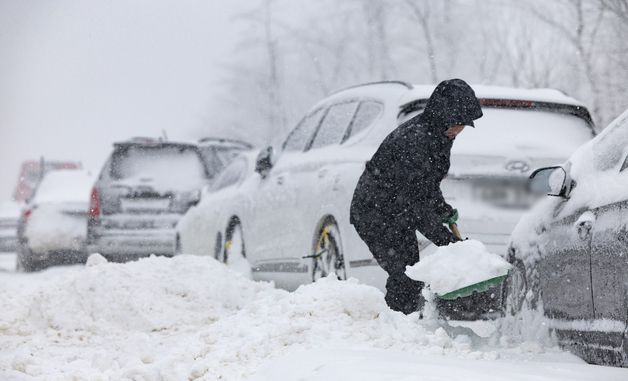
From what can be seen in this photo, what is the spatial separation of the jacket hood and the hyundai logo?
583 millimetres

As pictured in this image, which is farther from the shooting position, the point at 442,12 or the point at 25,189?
the point at 442,12

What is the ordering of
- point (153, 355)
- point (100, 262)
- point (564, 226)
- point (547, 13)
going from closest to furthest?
point (564, 226)
point (153, 355)
point (100, 262)
point (547, 13)

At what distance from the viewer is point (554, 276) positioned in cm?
454

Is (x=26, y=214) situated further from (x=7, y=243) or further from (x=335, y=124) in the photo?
(x=335, y=124)

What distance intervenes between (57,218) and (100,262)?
5.41 m

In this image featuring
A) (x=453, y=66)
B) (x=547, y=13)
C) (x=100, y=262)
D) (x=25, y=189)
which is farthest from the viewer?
(x=453, y=66)

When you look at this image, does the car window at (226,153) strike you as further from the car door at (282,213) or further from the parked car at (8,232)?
the parked car at (8,232)

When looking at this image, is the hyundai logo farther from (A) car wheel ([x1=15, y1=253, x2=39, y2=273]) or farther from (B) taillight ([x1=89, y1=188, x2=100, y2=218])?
(A) car wheel ([x1=15, y1=253, x2=39, y2=273])

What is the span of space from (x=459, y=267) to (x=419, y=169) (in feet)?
2.62

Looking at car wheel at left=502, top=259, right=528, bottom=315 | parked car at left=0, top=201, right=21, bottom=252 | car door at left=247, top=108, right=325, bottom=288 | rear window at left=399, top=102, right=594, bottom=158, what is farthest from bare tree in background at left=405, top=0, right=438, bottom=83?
car wheel at left=502, top=259, right=528, bottom=315

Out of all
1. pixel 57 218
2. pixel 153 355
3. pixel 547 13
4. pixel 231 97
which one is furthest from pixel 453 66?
pixel 153 355

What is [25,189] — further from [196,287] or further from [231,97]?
[196,287]

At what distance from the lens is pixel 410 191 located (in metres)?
5.55

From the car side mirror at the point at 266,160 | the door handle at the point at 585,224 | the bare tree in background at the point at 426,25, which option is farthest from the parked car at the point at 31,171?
the door handle at the point at 585,224
